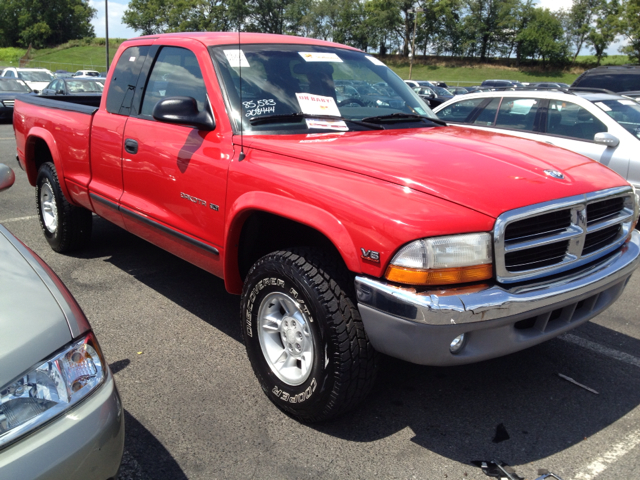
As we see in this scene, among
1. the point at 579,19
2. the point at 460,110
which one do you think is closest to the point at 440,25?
the point at 579,19

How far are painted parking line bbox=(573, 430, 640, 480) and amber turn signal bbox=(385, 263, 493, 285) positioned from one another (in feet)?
3.41

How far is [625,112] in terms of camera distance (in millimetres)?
6797

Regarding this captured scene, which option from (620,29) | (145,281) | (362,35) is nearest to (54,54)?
(362,35)

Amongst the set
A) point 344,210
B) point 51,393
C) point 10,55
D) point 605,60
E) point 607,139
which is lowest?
point 51,393

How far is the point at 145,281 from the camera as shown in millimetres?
4742

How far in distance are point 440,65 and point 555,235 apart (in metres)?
78.6

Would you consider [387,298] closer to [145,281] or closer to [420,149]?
[420,149]

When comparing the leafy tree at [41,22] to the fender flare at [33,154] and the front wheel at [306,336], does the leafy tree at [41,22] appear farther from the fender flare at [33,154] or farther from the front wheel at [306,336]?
the front wheel at [306,336]

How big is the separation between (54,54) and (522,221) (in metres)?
83.4

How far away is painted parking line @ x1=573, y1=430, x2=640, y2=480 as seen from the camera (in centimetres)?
249

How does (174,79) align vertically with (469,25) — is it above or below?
below

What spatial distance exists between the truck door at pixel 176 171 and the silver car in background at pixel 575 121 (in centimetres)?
461

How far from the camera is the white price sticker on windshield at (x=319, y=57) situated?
12.1 feet

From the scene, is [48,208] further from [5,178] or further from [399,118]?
[399,118]
